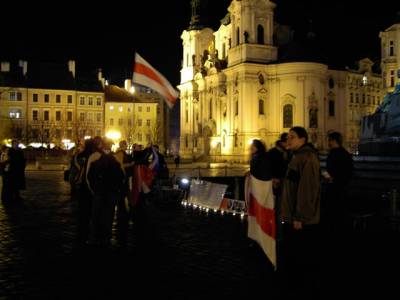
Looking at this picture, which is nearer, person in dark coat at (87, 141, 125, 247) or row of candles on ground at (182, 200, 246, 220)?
person in dark coat at (87, 141, 125, 247)

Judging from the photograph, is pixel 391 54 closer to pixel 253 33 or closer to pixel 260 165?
pixel 253 33

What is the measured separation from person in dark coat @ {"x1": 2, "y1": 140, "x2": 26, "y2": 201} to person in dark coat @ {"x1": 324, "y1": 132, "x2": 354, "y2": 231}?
12.3 meters

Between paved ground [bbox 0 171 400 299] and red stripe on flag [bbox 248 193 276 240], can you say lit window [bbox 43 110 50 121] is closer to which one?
paved ground [bbox 0 171 400 299]

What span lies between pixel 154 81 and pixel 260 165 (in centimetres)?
1386

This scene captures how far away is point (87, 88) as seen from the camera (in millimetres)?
98938

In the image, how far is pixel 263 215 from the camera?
27.3 feet

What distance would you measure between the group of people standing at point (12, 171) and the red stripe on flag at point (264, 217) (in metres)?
11.9

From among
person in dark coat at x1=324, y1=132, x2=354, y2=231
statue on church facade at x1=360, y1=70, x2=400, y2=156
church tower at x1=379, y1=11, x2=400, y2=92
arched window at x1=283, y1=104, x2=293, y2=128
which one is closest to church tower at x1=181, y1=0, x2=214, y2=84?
arched window at x1=283, y1=104, x2=293, y2=128

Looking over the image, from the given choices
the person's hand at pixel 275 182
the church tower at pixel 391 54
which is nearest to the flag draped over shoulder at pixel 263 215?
the person's hand at pixel 275 182

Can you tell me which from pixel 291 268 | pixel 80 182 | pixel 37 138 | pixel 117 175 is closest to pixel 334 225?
pixel 291 268

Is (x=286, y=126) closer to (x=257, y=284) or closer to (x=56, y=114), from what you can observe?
(x=56, y=114)

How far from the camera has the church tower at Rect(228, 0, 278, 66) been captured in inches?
2830

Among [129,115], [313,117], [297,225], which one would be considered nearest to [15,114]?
[129,115]

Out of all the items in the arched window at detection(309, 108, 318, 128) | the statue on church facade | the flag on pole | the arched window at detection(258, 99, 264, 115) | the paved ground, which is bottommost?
the paved ground
